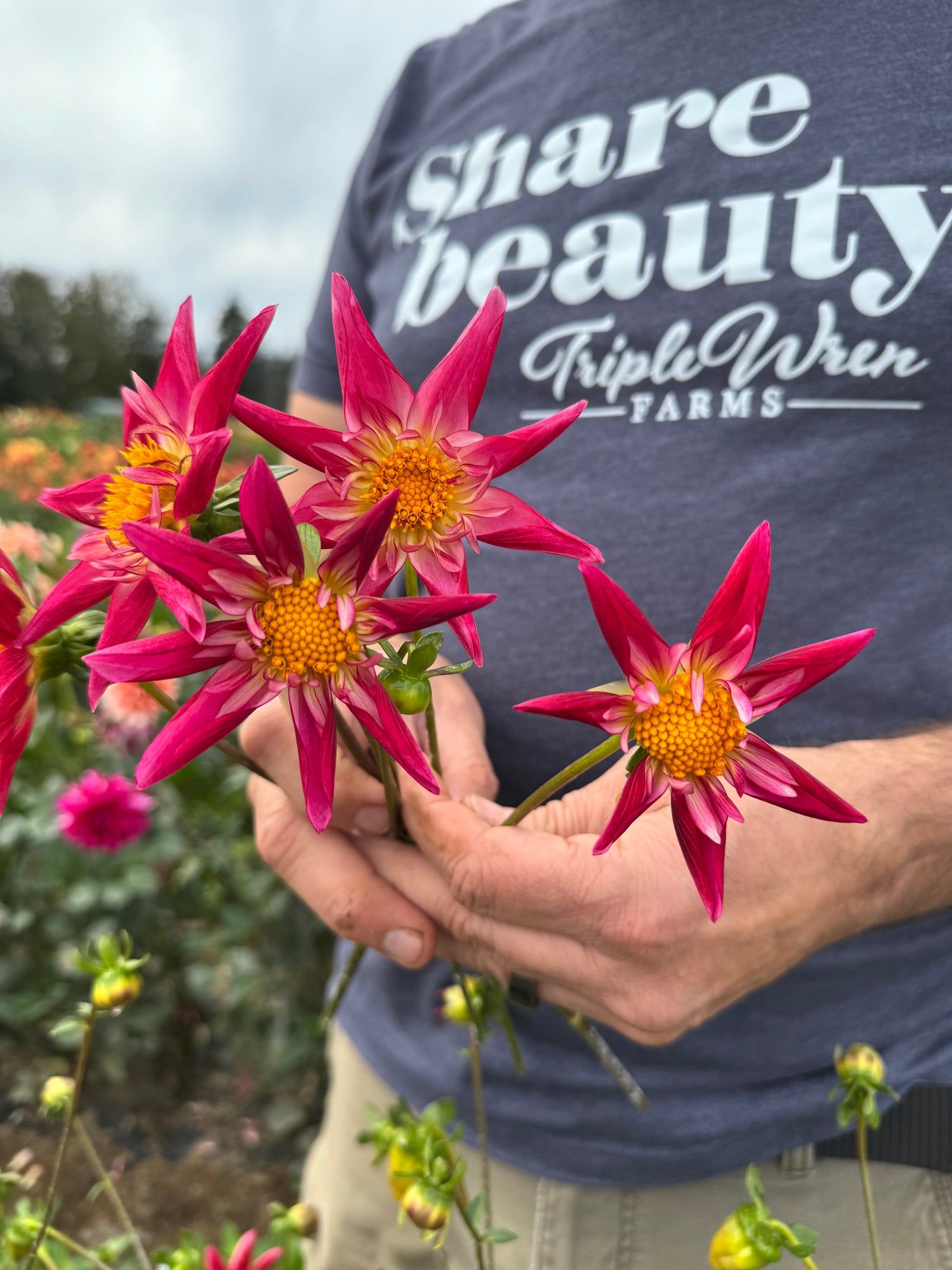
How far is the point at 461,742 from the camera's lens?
0.73 m

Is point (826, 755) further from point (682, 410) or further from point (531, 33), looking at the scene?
point (531, 33)

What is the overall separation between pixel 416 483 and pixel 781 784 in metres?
0.22

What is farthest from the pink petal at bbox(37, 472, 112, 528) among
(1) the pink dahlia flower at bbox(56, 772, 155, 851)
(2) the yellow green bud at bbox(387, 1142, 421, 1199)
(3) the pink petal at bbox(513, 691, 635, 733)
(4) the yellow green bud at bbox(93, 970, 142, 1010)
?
(1) the pink dahlia flower at bbox(56, 772, 155, 851)

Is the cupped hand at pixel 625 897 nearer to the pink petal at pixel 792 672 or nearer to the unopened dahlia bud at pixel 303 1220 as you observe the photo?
the pink petal at pixel 792 672

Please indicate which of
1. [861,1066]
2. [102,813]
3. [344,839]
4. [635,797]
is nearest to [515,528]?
[635,797]

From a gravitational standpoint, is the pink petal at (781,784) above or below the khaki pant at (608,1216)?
above

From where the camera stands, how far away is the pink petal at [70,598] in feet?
1.25

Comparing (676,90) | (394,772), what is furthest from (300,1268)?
(676,90)

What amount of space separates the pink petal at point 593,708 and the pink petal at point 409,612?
2.1 inches

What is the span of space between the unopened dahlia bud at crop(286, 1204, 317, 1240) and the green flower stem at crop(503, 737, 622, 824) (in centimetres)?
58

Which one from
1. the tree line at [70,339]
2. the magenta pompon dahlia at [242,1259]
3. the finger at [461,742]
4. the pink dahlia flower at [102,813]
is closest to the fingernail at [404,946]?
the finger at [461,742]

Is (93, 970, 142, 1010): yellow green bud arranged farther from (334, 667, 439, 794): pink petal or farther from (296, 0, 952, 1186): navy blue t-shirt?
(296, 0, 952, 1186): navy blue t-shirt

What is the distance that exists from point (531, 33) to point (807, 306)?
22.1 inches

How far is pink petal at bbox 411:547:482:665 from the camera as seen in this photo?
39cm
